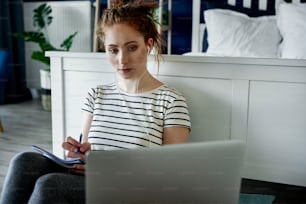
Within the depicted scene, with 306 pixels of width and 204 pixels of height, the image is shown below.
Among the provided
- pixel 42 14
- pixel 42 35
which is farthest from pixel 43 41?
pixel 42 14

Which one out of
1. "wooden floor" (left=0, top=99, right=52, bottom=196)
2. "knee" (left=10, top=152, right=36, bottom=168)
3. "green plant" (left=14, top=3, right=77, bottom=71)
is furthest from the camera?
"green plant" (left=14, top=3, right=77, bottom=71)

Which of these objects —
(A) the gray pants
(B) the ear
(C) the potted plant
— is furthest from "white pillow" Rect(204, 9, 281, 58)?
(C) the potted plant

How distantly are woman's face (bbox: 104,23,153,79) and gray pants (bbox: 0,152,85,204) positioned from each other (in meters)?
0.32

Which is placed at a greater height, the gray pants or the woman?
the woman

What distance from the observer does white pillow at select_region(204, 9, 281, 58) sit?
6.39 ft

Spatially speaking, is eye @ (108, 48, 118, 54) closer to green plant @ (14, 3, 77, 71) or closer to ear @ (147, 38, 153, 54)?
ear @ (147, 38, 153, 54)

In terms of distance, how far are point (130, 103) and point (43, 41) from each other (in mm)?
2558

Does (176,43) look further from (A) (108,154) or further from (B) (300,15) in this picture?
(A) (108,154)

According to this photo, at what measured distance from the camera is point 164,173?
54cm

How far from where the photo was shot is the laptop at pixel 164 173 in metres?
0.52

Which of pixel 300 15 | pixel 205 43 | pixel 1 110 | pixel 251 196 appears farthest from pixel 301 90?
pixel 1 110

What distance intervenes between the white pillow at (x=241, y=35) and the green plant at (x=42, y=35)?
1642mm

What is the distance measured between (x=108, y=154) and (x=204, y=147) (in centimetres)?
14

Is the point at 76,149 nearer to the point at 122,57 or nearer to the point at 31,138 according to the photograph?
the point at 122,57
